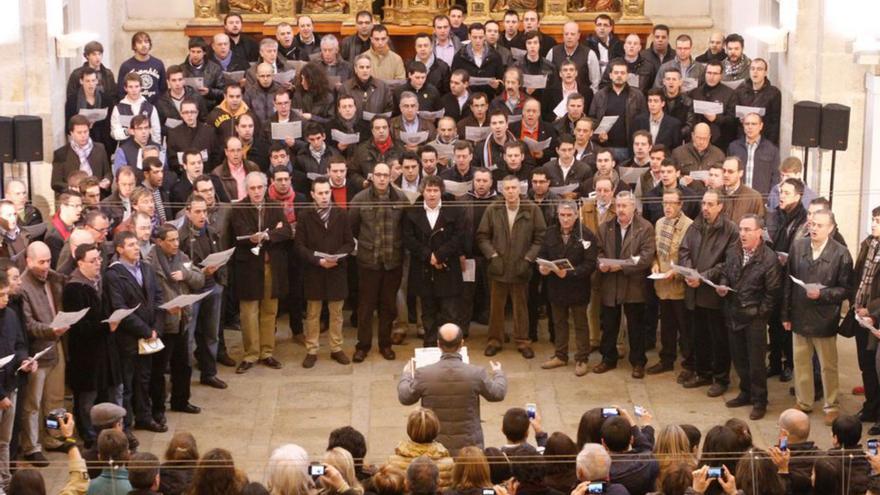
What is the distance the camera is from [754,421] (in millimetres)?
15742

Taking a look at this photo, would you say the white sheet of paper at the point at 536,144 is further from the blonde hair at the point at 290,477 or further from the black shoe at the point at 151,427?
the blonde hair at the point at 290,477

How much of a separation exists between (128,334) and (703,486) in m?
5.74

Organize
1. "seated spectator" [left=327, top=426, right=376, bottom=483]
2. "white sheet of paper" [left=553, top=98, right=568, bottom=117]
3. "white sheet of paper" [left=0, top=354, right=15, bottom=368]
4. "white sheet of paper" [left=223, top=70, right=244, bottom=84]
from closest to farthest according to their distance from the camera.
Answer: "seated spectator" [left=327, top=426, right=376, bottom=483] < "white sheet of paper" [left=0, top=354, right=15, bottom=368] < "white sheet of paper" [left=553, top=98, right=568, bottom=117] < "white sheet of paper" [left=223, top=70, right=244, bottom=84]

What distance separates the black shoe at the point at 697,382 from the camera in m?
16.5

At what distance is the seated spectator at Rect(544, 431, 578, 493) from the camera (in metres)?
11.4

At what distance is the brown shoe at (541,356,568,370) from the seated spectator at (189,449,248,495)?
6318mm

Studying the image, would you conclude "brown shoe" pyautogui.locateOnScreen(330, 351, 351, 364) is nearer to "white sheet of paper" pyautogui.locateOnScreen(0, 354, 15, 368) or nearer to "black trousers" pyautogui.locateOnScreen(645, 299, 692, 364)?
"black trousers" pyautogui.locateOnScreen(645, 299, 692, 364)

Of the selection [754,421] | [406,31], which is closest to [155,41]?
[406,31]

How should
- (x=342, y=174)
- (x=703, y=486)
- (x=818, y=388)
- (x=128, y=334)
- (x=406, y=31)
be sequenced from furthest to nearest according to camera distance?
1. (x=406, y=31)
2. (x=342, y=174)
3. (x=818, y=388)
4. (x=128, y=334)
5. (x=703, y=486)

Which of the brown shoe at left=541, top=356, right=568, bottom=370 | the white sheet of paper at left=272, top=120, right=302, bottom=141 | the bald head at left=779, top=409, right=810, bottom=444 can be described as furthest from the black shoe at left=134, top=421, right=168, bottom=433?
the bald head at left=779, top=409, right=810, bottom=444

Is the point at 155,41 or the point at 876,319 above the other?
the point at 155,41

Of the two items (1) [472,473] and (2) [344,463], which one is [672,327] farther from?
(2) [344,463]

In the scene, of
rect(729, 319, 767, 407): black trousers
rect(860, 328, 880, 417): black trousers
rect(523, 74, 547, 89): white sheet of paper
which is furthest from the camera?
rect(523, 74, 547, 89): white sheet of paper

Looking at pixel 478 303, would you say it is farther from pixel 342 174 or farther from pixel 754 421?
pixel 754 421
